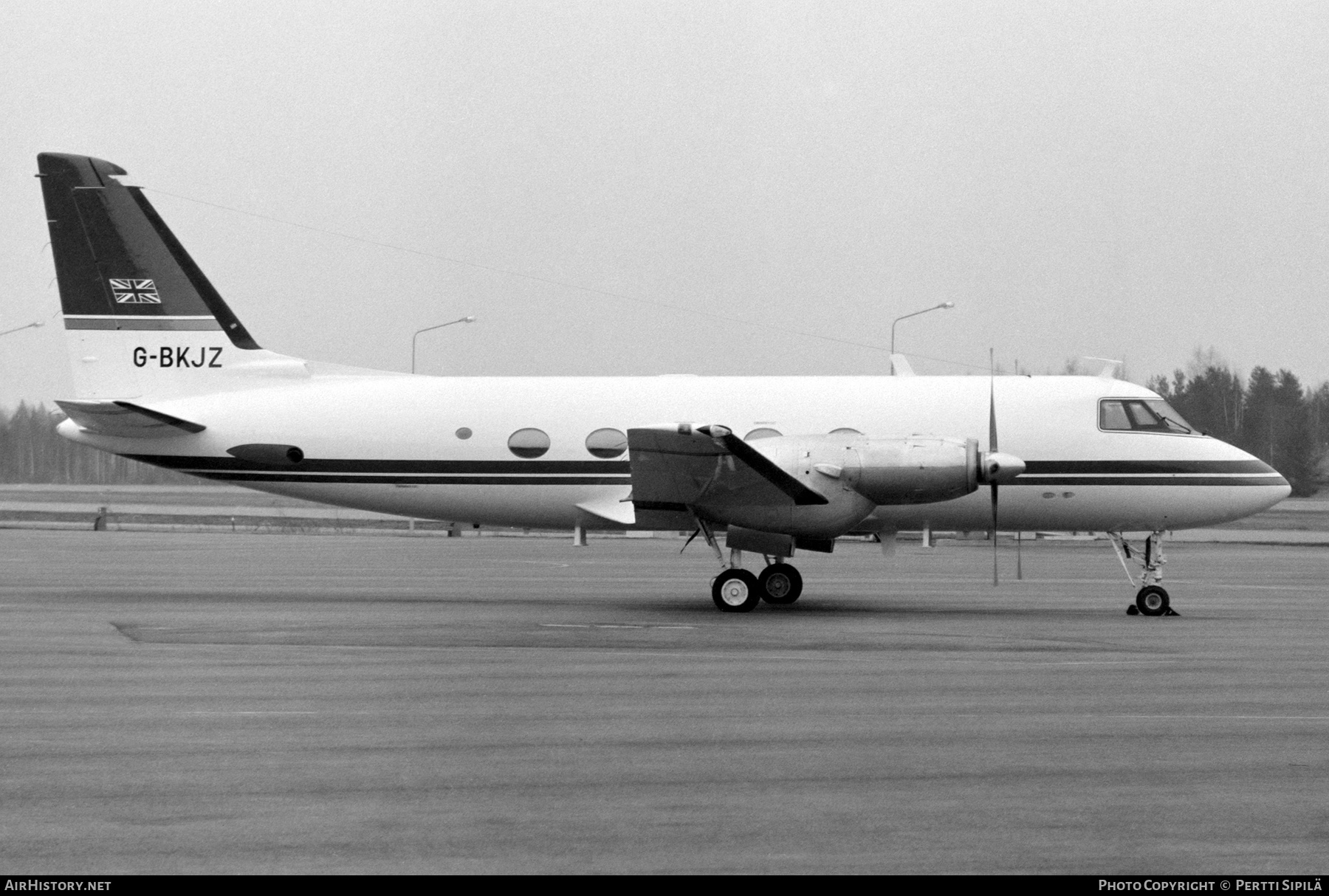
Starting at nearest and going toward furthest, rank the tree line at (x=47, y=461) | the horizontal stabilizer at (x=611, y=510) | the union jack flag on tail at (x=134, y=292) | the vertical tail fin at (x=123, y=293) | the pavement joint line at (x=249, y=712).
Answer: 1. the pavement joint line at (x=249, y=712)
2. the horizontal stabilizer at (x=611, y=510)
3. the vertical tail fin at (x=123, y=293)
4. the union jack flag on tail at (x=134, y=292)
5. the tree line at (x=47, y=461)

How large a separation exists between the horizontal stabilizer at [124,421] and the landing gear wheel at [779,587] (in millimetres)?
8785

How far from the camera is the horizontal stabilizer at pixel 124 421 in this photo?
66.8ft

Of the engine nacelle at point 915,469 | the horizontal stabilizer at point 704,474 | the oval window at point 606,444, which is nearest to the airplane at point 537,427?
the oval window at point 606,444

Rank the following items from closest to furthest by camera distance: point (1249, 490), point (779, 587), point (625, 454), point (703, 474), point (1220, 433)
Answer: point (703, 474) < point (779, 587) < point (1249, 490) < point (625, 454) < point (1220, 433)

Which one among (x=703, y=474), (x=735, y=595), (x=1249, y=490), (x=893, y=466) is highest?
(x=893, y=466)

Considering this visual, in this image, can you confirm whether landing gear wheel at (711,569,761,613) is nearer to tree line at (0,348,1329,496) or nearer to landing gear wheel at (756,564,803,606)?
landing gear wheel at (756,564,803,606)

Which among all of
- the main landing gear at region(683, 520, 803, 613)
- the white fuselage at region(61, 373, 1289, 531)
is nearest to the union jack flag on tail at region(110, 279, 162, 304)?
the white fuselage at region(61, 373, 1289, 531)

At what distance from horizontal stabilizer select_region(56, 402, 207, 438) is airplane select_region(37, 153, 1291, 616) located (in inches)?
1.3

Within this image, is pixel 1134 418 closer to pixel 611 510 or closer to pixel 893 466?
pixel 893 466

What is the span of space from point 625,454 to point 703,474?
2261 mm

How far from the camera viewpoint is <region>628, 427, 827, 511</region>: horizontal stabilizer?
18.0 metres

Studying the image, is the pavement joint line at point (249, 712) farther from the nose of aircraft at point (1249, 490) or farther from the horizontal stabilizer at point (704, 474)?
the nose of aircraft at point (1249, 490)

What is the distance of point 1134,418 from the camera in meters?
20.8

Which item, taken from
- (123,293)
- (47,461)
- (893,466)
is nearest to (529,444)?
(893,466)
